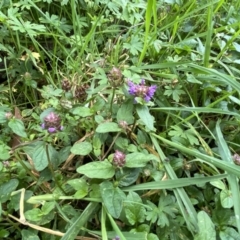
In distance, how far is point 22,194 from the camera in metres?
1.07

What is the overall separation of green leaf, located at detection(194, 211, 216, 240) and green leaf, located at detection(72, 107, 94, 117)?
0.36 m

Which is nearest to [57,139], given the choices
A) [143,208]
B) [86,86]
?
[86,86]

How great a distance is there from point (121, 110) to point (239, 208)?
0.36m

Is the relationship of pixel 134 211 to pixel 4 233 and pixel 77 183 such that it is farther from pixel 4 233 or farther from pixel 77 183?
pixel 4 233

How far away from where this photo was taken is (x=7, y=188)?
3.45 ft

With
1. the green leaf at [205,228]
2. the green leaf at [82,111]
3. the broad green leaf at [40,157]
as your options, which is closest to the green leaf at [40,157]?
the broad green leaf at [40,157]

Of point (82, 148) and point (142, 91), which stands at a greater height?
point (142, 91)

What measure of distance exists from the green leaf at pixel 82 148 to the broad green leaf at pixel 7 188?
0.49ft

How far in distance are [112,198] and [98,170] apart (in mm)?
72

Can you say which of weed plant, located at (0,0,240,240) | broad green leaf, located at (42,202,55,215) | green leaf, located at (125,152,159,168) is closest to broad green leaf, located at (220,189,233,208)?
weed plant, located at (0,0,240,240)

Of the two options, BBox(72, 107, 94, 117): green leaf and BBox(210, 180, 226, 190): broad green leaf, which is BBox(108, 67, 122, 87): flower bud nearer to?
BBox(72, 107, 94, 117): green leaf

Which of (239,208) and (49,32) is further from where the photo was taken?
(49,32)

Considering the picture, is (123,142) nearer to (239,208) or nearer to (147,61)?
(239,208)

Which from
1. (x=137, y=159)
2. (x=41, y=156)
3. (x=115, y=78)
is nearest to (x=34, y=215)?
(x=41, y=156)
